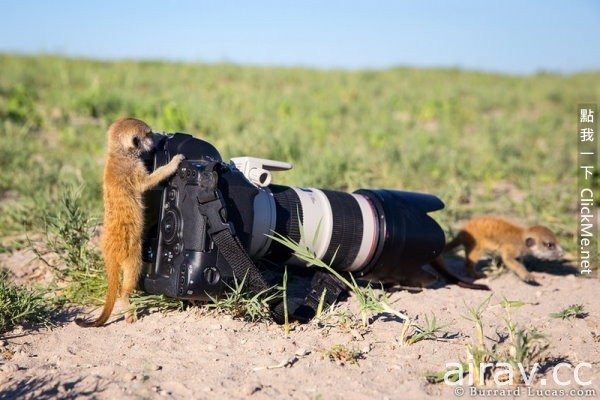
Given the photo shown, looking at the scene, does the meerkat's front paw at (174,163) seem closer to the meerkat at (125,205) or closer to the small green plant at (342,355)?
the meerkat at (125,205)

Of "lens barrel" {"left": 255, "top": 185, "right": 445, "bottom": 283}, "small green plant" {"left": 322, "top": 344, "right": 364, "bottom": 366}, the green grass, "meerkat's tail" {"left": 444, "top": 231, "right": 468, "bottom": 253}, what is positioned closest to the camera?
"small green plant" {"left": 322, "top": 344, "right": 364, "bottom": 366}

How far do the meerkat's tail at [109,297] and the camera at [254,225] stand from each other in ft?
0.47

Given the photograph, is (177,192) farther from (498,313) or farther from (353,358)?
(498,313)

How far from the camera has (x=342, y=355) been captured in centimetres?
303

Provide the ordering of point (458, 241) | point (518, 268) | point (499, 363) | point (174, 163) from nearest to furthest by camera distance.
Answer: point (499, 363), point (174, 163), point (518, 268), point (458, 241)

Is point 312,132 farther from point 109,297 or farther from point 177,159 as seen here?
point 109,297

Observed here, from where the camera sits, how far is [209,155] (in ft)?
11.0

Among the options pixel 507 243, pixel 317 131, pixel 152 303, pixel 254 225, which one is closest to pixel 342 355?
pixel 254 225

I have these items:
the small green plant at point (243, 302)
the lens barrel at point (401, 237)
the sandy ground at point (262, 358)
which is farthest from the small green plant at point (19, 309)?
the lens barrel at point (401, 237)

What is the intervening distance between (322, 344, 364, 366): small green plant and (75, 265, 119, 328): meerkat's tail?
1.09m

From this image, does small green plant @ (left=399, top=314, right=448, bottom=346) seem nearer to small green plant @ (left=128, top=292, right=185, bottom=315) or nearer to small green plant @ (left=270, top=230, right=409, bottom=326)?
small green plant @ (left=270, top=230, right=409, bottom=326)

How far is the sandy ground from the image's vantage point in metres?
2.71

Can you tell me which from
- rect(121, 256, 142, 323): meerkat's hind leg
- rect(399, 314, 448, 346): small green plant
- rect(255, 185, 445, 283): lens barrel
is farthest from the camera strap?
rect(399, 314, 448, 346): small green plant

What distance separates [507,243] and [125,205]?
2.85m
